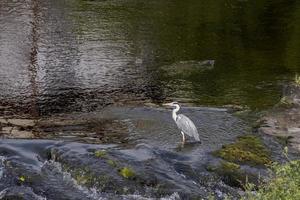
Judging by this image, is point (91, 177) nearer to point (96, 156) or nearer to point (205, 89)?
point (96, 156)

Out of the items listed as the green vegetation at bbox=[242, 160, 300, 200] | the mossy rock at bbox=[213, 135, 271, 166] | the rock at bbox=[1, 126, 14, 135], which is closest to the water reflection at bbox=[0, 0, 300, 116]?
the rock at bbox=[1, 126, 14, 135]

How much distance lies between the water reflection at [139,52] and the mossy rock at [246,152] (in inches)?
117

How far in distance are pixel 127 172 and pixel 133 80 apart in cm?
709

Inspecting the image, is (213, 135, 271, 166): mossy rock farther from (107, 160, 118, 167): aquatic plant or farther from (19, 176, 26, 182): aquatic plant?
(19, 176, 26, 182): aquatic plant

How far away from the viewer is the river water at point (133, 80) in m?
11.8

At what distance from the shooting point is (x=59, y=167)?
11.9 meters

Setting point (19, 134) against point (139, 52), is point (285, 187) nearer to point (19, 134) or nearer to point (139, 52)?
point (19, 134)

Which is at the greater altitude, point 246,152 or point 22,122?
point 22,122

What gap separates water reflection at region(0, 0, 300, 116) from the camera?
17.0 m

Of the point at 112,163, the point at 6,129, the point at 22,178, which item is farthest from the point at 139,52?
the point at 22,178

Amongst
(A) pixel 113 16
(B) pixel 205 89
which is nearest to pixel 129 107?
(B) pixel 205 89

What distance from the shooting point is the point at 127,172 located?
37.8 ft

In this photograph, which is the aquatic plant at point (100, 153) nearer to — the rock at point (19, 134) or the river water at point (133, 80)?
the river water at point (133, 80)

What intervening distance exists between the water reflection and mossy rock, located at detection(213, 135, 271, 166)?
2.98 metres
